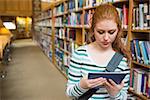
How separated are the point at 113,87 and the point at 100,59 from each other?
179 mm

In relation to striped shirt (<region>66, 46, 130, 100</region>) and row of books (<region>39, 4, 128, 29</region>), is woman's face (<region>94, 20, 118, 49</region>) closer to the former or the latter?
striped shirt (<region>66, 46, 130, 100</region>)

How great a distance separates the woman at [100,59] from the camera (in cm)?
125

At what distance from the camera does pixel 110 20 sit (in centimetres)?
125

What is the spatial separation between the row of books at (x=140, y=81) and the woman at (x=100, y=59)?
1.02m

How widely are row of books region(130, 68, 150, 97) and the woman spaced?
1.02m

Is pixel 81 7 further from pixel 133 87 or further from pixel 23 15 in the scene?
pixel 23 15

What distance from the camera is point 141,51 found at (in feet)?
7.42

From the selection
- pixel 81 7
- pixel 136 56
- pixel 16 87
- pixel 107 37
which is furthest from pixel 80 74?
pixel 16 87

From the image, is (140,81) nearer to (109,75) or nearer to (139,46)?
(139,46)

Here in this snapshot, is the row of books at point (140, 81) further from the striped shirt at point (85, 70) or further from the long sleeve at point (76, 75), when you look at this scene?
the long sleeve at point (76, 75)

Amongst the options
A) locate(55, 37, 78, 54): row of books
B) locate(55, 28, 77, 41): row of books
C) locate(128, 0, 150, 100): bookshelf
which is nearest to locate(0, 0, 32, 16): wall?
locate(55, 37, 78, 54): row of books

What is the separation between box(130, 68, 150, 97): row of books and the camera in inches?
88.6

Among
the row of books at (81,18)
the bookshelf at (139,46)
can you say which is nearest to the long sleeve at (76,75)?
the bookshelf at (139,46)

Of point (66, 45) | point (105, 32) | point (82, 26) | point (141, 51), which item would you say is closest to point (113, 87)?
point (105, 32)
